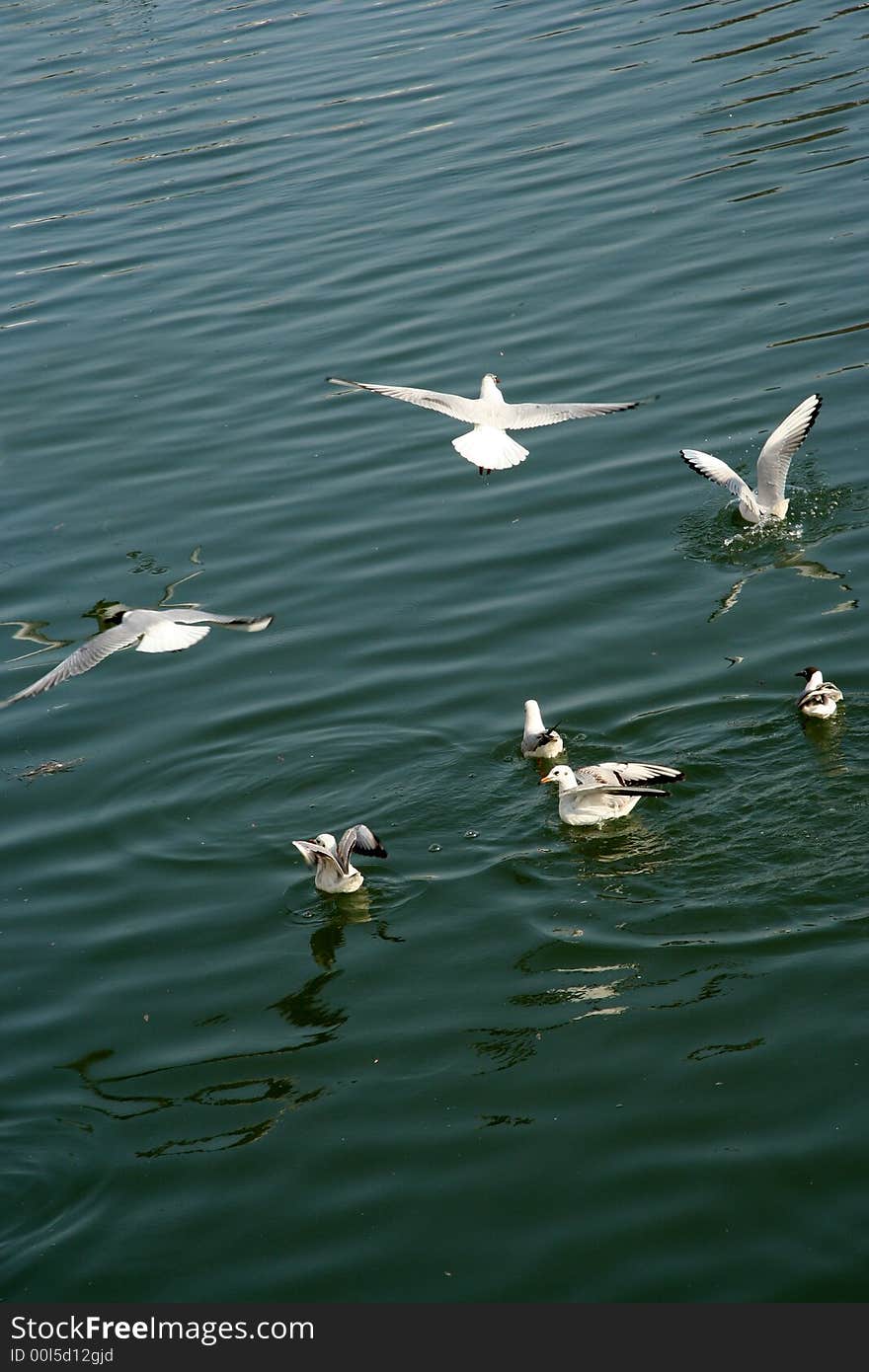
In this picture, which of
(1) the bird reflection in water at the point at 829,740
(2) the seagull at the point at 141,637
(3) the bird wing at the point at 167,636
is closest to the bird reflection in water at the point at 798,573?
(1) the bird reflection in water at the point at 829,740

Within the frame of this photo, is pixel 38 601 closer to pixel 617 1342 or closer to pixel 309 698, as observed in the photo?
pixel 309 698

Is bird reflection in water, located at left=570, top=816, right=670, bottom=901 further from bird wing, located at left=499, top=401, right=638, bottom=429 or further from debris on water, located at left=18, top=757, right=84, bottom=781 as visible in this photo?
debris on water, located at left=18, top=757, right=84, bottom=781

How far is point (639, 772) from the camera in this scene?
32.5ft

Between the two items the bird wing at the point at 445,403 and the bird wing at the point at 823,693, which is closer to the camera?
the bird wing at the point at 823,693

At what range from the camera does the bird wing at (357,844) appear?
31.1 feet

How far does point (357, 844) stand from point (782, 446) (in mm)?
5664

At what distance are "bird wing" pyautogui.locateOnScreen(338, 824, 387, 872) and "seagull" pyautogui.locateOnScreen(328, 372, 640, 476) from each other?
3790 mm

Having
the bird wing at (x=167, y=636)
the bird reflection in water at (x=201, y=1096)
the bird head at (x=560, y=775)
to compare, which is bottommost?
the bird reflection in water at (x=201, y=1096)

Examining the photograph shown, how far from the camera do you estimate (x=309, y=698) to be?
12.0 meters

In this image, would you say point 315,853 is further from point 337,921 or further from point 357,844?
point 337,921

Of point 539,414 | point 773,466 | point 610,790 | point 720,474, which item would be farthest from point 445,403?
point 610,790

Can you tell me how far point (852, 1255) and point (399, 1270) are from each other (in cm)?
187

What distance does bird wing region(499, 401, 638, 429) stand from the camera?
1246 centimetres

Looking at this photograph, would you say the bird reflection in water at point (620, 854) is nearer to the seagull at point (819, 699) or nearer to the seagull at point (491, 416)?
the seagull at point (819, 699)
